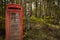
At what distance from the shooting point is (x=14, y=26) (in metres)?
7.27

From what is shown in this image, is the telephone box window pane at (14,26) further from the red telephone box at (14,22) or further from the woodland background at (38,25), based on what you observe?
the woodland background at (38,25)

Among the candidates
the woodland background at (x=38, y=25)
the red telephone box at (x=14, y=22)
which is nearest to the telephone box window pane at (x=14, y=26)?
the red telephone box at (x=14, y=22)

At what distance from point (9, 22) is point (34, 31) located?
268 cm

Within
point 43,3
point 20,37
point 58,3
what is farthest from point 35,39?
point 43,3

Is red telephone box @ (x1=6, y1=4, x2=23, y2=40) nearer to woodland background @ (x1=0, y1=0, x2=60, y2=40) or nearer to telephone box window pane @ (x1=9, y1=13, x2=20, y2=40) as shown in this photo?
telephone box window pane @ (x1=9, y1=13, x2=20, y2=40)

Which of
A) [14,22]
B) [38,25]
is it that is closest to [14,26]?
[14,22]

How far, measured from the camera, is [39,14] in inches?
576

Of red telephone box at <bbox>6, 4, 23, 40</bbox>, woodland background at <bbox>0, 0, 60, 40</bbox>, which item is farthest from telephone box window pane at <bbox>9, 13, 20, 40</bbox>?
woodland background at <bbox>0, 0, 60, 40</bbox>

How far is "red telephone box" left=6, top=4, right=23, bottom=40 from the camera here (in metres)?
7.16

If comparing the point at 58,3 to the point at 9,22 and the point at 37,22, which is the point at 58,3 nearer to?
the point at 37,22

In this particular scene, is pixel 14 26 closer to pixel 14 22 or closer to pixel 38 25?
pixel 14 22

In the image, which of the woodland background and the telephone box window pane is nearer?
the telephone box window pane

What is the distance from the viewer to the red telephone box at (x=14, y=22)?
7.16 metres

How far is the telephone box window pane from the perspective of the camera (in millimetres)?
7215
